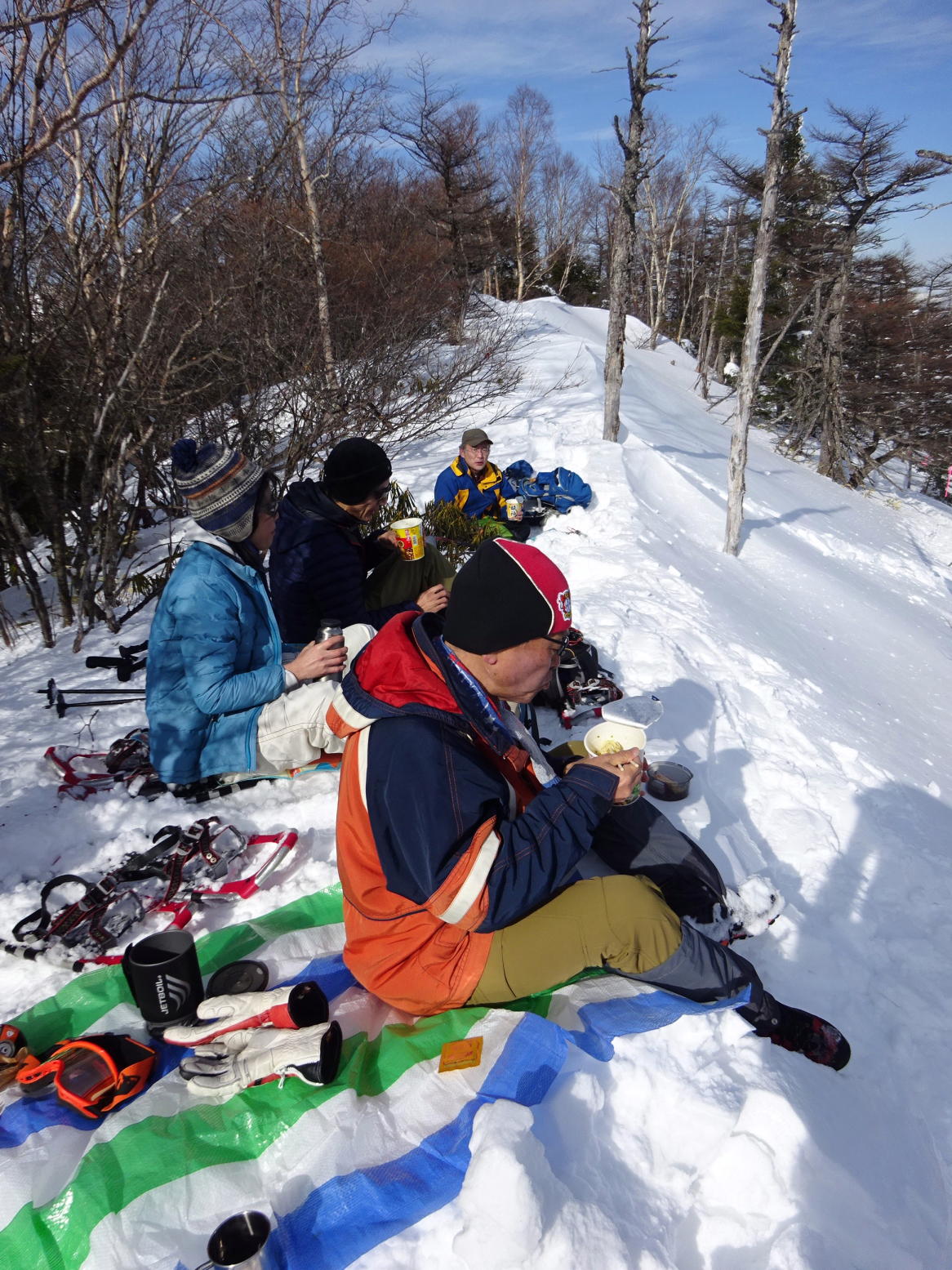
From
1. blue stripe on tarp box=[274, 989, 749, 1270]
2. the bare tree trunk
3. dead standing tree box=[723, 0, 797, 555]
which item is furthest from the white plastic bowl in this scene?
the bare tree trunk

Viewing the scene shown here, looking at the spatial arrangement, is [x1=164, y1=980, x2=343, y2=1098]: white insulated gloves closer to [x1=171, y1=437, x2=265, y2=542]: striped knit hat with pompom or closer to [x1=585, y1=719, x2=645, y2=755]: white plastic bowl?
[x1=585, y1=719, x2=645, y2=755]: white plastic bowl

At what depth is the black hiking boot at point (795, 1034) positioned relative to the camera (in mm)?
2109

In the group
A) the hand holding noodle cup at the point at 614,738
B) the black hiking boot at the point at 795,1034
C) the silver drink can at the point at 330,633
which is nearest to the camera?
the black hiking boot at the point at 795,1034

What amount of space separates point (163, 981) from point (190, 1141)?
43 centimetres

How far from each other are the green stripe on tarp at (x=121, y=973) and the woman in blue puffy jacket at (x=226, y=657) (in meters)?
0.75

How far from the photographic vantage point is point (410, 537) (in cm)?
403

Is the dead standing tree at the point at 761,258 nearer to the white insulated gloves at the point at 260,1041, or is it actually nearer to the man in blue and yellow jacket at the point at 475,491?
the man in blue and yellow jacket at the point at 475,491

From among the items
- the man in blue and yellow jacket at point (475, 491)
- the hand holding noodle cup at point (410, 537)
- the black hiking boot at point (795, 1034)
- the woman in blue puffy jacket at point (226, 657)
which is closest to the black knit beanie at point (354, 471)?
the woman in blue puffy jacket at point (226, 657)

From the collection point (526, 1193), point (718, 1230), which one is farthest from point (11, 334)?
point (718, 1230)

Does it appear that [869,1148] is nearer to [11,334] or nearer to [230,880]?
[230,880]

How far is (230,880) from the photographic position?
8.87ft

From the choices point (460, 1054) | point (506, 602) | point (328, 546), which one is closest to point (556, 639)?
point (506, 602)

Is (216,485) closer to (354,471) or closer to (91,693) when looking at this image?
(354,471)

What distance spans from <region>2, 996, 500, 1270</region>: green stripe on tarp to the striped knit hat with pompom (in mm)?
1995
